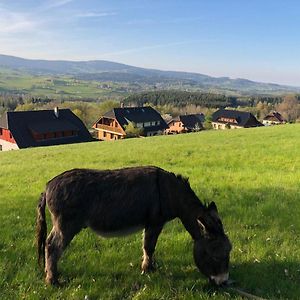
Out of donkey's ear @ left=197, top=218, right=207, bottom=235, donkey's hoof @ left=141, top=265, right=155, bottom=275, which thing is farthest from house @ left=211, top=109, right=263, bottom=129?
donkey's ear @ left=197, top=218, right=207, bottom=235

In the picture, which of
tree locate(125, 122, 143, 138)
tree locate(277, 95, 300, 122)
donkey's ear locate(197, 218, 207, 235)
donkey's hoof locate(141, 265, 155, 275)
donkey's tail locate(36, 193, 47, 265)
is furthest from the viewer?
tree locate(277, 95, 300, 122)

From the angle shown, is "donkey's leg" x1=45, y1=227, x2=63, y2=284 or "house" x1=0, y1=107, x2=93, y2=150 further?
"house" x1=0, y1=107, x2=93, y2=150

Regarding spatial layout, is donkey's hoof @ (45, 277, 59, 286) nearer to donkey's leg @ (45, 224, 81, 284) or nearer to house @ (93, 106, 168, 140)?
donkey's leg @ (45, 224, 81, 284)

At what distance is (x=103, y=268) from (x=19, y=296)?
1.49 metres

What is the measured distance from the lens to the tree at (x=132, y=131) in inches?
3008

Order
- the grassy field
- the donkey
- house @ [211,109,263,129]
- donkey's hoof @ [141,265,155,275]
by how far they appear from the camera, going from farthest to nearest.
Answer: house @ [211,109,263,129] → donkey's hoof @ [141,265,155,275] → the donkey → the grassy field

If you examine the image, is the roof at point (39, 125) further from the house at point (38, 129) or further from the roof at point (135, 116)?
the roof at point (135, 116)

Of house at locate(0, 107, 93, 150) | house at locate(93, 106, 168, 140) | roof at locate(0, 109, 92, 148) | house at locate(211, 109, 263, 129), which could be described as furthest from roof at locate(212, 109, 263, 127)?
house at locate(0, 107, 93, 150)

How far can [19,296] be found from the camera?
202 inches

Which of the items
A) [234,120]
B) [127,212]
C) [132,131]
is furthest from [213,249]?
[234,120]

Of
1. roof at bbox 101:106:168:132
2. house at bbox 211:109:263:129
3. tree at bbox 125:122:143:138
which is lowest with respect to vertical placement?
house at bbox 211:109:263:129

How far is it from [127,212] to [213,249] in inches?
59.3

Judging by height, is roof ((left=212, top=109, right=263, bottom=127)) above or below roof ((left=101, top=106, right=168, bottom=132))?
below

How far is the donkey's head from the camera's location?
562cm
